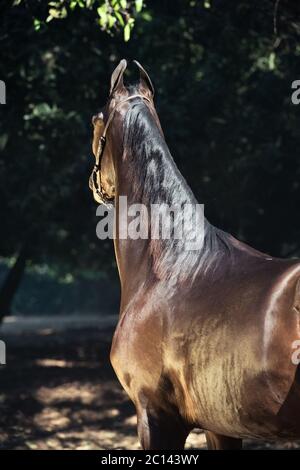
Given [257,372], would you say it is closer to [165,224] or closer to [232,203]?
[165,224]

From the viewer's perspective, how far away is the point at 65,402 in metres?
13.5

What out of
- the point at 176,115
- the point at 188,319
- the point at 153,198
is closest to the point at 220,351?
the point at 188,319

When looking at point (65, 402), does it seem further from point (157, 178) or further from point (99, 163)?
point (157, 178)

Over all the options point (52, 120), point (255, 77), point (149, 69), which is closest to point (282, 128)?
point (255, 77)

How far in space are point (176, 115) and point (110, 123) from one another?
353 inches

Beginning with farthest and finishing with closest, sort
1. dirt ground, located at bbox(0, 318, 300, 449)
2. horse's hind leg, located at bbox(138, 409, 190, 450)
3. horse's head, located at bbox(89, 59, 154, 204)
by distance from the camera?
dirt ground, located at bbox(0, 318, 300, 449) < horse's head, located at bbox(89, 59, 154, 204) < horse's hind leg, located at bbox(138, 409, 190, 450)

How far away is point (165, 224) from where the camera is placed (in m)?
4.82

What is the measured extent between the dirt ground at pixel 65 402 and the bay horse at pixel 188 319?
527 cm

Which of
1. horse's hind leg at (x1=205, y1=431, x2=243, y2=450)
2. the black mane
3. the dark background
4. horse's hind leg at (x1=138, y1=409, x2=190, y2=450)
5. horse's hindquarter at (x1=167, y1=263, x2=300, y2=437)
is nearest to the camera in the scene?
horse's hindquarter at (x1=167, y1=263, x2=300, y2=437)

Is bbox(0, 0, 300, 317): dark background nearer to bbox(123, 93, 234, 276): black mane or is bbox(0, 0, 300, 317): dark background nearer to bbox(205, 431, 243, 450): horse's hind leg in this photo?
bbox(123, 93, 234, 276): black mane

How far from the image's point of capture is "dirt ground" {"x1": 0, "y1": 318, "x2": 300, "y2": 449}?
10359mm

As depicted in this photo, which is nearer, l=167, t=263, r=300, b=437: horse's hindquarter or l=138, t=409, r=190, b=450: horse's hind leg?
l=167, t=263, r=300, b=437: horse's hindquarter

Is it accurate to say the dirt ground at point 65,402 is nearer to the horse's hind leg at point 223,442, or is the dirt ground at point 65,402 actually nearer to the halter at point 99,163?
the horse's hind leg at point 223,442

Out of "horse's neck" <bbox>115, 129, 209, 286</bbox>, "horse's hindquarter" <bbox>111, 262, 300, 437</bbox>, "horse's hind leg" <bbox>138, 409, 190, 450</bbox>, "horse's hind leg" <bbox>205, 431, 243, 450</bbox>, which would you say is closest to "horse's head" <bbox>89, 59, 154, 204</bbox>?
"horse's neck" <bbox>115, 129, 209, 286</bbox>
